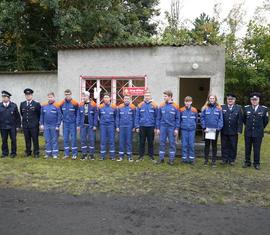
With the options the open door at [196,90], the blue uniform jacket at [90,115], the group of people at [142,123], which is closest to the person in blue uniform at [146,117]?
the group of people at [142,123]

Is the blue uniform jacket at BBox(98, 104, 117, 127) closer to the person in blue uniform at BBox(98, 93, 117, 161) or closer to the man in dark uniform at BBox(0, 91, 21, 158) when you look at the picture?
the person in blue uniform at BBox(98, 93, 117, 161)

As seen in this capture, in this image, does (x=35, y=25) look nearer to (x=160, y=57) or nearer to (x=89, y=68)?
(x=89, y=68)

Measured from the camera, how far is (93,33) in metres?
19.0

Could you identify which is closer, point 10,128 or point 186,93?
point 10,128

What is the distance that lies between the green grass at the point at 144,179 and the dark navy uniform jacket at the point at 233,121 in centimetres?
86

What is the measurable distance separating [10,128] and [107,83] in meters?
3.02

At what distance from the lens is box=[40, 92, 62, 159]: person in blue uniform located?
8.98 m

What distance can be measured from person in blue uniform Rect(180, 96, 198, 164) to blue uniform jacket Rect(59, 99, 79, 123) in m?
2.73

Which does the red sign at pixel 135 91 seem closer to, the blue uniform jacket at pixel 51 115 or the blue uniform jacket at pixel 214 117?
the blue uniform jacket at pixel 51 115

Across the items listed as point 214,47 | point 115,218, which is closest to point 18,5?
point 214,47

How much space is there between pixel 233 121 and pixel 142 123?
219cm

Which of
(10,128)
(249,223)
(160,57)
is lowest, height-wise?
(249,223)

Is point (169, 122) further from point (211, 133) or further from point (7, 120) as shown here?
point (7, 120)

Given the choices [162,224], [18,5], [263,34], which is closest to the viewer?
[162,224]
